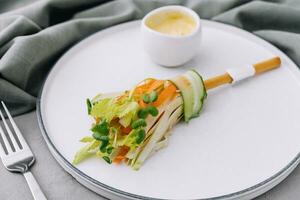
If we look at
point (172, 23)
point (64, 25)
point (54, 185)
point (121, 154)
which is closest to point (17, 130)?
point (54, 185)

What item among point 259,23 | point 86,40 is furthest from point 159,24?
point 259,23

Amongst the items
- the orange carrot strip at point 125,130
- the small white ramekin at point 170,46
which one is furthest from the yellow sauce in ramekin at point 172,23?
the orange carrot strip at point 125,130

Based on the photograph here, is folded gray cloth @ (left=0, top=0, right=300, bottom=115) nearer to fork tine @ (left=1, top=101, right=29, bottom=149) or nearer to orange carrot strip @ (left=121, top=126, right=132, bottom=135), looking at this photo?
fork tine @ (left=1, top=101, right=29, bottom=149)

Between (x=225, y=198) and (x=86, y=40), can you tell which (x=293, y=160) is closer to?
(x=225, y=198)

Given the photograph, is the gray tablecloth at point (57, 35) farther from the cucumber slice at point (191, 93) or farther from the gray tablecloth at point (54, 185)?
the cucumber slice at point (191, 93)

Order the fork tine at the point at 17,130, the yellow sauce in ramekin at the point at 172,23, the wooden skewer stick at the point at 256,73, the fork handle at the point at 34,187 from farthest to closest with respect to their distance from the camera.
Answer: the yellow sauce in ramekin at the point at 172,23 → the wooden skewer stick at the point at 256,73 → the fork tine at the point at 17,130 → the fork handle at the point at 34,187

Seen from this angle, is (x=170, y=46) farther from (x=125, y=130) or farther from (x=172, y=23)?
(x=125, y=130)

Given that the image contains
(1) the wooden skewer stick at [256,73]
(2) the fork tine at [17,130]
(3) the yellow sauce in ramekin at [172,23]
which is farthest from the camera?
(3) the yellow sauce in ramekin at [172,23]
